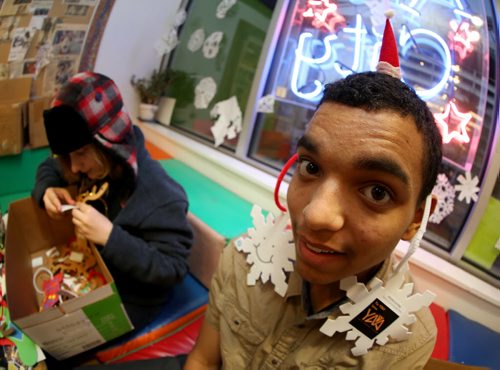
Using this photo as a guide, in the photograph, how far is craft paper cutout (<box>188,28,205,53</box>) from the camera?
9.90 ft

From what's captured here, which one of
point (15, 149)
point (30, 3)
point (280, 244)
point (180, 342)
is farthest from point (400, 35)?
point (15, 149)

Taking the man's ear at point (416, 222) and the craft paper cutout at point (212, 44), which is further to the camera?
the craft paper cutout at point (212, 44)

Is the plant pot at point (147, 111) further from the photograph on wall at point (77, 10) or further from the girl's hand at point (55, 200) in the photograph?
the girl's hand at point (55, 200)

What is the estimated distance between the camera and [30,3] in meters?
1.90

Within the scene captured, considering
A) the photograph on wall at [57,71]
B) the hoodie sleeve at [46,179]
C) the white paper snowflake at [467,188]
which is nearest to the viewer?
the hoodie sleeve at [46,179]

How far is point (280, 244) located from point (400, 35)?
1710 millimetres

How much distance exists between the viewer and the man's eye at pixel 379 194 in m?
0.54

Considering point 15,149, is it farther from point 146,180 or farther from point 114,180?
point 146,180

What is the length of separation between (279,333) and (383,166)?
1.81 ft

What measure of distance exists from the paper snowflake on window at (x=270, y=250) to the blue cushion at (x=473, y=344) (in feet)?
3.25

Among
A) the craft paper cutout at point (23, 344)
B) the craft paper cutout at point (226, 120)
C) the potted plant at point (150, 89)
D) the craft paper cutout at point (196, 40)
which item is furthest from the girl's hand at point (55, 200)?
the craft paper cutout at point (196, 40)

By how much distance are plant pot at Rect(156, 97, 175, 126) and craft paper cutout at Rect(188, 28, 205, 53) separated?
577 mm

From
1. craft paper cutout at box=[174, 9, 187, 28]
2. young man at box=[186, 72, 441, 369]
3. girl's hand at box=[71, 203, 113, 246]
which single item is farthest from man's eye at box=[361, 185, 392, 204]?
craft paper cutout at box=[174, 9, 187, 28]

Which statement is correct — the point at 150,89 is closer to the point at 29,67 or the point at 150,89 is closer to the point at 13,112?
the point at 29,67
